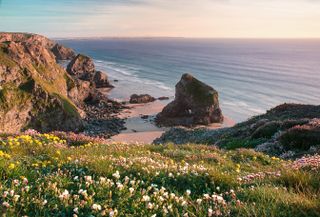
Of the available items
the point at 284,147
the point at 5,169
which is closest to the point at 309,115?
the point at 284,147

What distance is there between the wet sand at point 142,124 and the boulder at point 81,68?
1648 inches

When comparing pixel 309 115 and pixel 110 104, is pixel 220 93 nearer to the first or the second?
pixel 110 104

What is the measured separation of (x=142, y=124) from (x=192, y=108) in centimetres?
1056

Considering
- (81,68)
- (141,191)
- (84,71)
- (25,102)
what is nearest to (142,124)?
(25,102)

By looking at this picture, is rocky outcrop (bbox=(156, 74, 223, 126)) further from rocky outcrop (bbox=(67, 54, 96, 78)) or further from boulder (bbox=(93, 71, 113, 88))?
rocky outcrop (bbox=(67, 54, 96, 78))

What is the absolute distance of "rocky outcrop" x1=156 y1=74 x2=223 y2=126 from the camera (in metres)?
74.6

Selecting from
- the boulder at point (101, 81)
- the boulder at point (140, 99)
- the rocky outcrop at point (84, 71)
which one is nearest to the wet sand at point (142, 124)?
the boulder at point (140, 99)

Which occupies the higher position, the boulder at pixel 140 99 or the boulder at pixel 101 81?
the boulder at pixel 101 81

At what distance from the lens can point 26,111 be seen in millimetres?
58594

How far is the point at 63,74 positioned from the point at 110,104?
42.2 ft

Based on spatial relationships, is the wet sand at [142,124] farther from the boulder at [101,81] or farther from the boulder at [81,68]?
the boulder at [81,68]

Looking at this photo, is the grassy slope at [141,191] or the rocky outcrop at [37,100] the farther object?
the rocky outcrop at [37,100]

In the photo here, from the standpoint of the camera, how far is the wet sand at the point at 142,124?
6306cm

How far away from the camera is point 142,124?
73688 millimetres
